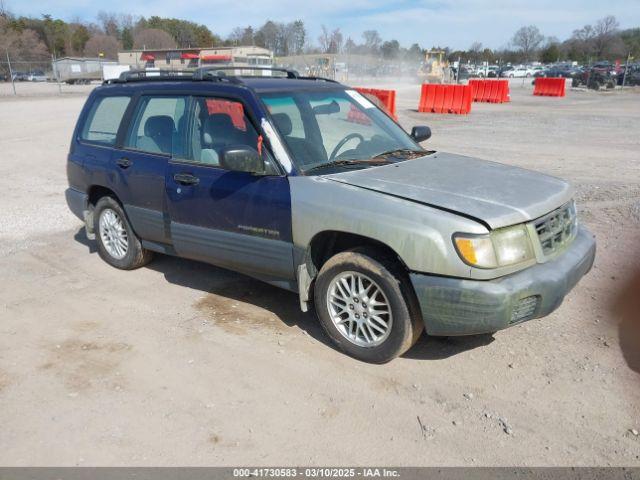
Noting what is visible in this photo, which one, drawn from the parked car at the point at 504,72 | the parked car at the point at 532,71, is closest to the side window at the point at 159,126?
the parked car at the point at 504,72

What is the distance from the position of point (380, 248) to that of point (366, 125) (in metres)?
1.54

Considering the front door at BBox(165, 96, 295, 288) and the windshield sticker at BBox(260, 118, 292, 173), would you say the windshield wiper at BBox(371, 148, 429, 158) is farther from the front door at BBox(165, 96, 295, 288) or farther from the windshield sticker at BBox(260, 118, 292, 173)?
the front door at BBox(165, 96, 295, 288)

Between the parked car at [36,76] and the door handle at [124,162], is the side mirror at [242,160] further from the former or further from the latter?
the parked car at [36,76]

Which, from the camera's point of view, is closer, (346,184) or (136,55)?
(346,184)

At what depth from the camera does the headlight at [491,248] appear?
3.19m

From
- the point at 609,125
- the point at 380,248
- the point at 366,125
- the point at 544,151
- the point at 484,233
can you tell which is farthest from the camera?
the point at 609,125

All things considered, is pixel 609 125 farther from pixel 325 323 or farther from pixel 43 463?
pixel 43 463

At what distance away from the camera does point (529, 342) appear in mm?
4008

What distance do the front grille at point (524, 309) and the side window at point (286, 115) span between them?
2033 mm

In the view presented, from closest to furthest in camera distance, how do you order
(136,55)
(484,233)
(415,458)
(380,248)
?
(415,458) < (484,233) < (380,248) < (136,55)

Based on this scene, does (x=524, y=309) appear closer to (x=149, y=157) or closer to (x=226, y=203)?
(x=226, y=203)

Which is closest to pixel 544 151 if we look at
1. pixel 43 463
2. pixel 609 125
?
pixel 609 125

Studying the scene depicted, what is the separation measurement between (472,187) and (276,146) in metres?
1.43


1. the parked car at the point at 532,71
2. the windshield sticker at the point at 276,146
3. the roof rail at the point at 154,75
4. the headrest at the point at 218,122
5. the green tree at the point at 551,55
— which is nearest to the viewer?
the windshield sticker at the point at 276,146
